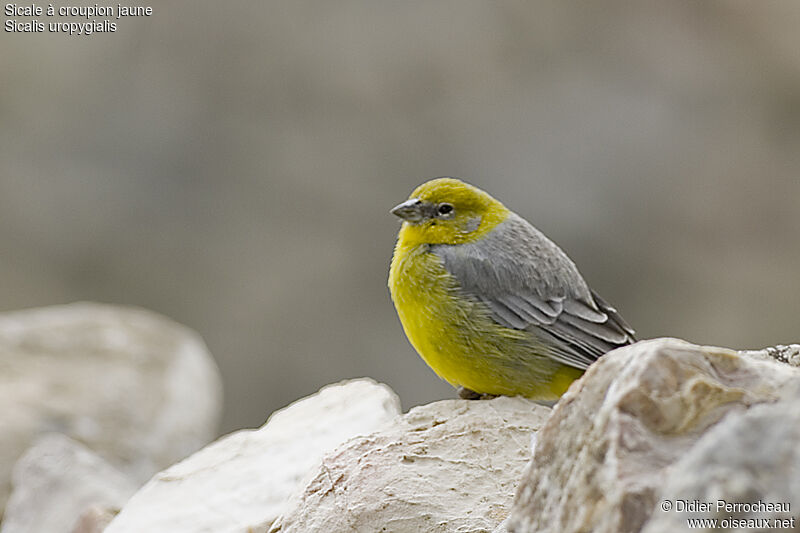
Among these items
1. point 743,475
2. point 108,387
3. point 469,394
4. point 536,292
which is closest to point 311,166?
point 108,387

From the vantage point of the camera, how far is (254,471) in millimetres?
3445

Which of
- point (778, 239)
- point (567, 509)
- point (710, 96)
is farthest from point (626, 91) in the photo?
point (567, 509)

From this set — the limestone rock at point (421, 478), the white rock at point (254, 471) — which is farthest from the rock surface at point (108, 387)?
the limestone rock at point (421, 478)

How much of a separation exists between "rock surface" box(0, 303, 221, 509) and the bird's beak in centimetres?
219

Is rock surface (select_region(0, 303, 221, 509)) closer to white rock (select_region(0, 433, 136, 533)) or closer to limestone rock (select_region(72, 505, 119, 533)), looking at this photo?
white rock (select_region(0, 433, 136, 533))

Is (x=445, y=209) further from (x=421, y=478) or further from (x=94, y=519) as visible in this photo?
(x=94, y=519)

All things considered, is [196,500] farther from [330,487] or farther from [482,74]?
[482,74]

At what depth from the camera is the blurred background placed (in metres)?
9.66

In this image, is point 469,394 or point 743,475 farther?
point 469,394

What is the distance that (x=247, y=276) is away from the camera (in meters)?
9.73

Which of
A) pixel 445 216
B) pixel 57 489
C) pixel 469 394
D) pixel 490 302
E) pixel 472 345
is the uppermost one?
pixel 445 216

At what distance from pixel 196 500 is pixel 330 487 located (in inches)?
36.7

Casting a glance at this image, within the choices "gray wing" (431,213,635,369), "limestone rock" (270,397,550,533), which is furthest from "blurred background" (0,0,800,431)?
"limestone rock" (270,397,550,533)

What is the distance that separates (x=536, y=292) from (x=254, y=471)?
128 centimetres
